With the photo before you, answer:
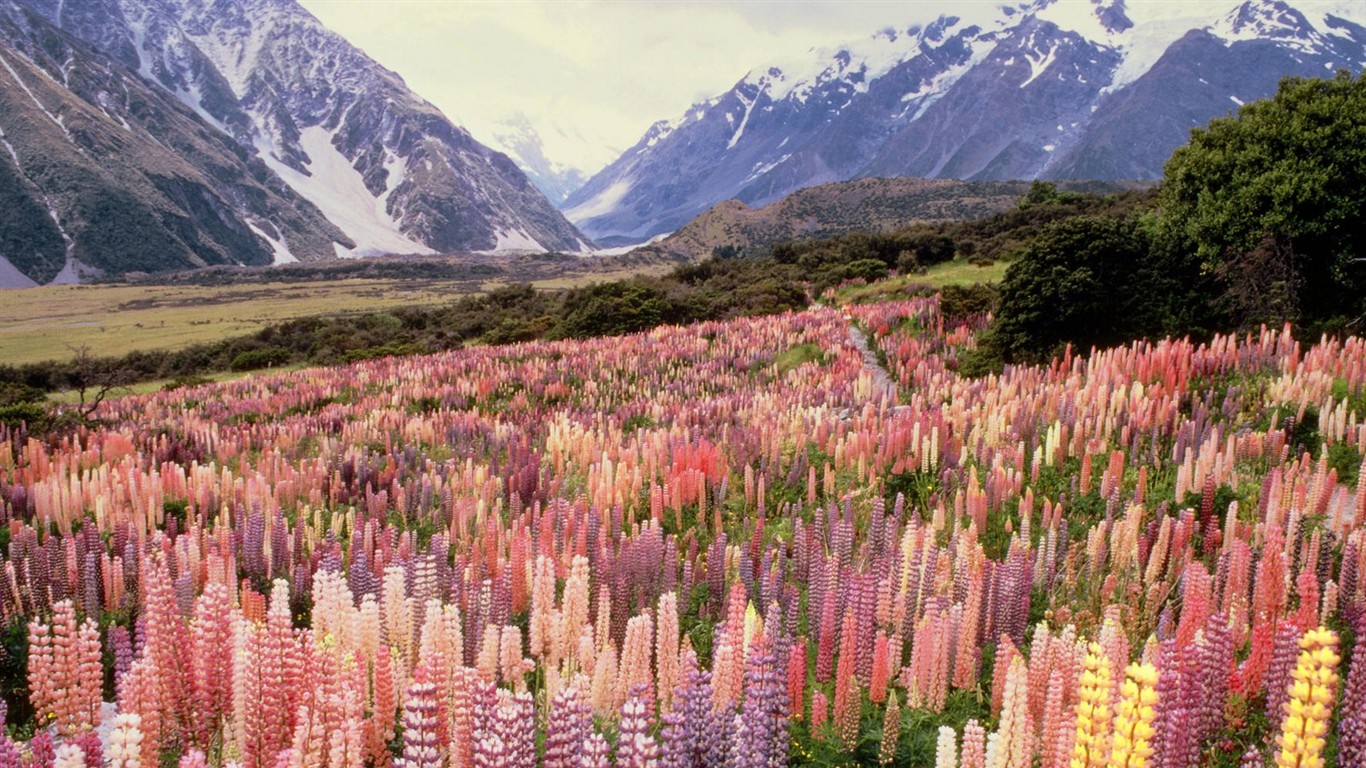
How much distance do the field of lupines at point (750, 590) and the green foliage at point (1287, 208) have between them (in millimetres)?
5702

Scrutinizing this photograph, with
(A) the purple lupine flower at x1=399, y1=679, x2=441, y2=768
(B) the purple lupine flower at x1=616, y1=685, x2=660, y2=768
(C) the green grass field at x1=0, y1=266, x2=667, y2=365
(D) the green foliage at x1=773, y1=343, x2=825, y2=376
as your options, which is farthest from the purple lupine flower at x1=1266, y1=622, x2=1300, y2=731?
(C) the green grass field at x1=0, y1=266, x2=667, y2=365

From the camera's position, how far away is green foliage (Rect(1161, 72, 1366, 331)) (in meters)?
13.6

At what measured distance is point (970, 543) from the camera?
5129 mm

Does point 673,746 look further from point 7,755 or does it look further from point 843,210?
point 843,210

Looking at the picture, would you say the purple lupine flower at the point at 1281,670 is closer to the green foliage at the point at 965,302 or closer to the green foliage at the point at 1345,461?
the green foliage at the point at 1345,461

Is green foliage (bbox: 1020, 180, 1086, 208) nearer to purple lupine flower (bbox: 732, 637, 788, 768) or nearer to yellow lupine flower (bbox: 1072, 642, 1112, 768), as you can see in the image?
purple lupine flower (bbox: 732, 637, 788, 768)

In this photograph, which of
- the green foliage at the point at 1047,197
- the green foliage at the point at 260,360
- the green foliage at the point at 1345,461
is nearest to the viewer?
the green foliage at the point at 1345,461

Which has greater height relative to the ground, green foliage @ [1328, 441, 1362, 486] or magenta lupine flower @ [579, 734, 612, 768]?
green foliage @ [1328, 441, 1362, 486]

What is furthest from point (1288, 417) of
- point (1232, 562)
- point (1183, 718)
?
point (1183, 718)

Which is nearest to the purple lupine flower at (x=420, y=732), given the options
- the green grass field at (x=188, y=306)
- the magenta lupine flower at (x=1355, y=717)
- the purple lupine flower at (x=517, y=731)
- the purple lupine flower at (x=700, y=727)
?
the purple lupine flower at (x=517, y=731)

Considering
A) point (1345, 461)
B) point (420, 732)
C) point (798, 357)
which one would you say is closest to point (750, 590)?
point (420, 732)

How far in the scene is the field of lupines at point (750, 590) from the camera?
2867 mm

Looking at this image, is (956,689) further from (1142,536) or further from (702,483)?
(702,483)

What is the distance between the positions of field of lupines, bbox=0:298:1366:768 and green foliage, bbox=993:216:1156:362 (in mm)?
5133
